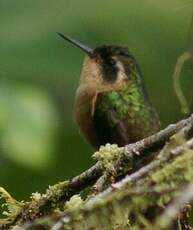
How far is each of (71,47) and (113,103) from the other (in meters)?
1.73

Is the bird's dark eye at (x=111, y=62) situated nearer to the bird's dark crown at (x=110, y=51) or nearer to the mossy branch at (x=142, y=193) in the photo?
the bird's dark crown at (x=110, y=51)

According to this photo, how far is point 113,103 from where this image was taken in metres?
4.25

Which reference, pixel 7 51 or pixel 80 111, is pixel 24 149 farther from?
pixel 7 51

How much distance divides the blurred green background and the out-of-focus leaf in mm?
1315

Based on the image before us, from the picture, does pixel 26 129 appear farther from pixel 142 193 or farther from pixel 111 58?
pixel 111 58

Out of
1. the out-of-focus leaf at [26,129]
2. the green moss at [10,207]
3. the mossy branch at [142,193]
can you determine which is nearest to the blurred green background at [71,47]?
the out-of-focus leaf at [26,129]

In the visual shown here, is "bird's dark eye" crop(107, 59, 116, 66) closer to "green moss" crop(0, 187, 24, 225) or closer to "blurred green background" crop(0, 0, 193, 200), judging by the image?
"blurred green background" crop(0, 0, 193, 200)

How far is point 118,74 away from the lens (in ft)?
14.7

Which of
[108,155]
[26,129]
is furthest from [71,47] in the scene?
[108,155]

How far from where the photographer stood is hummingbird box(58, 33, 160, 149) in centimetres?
418

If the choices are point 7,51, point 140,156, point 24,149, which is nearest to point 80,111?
point 7,51

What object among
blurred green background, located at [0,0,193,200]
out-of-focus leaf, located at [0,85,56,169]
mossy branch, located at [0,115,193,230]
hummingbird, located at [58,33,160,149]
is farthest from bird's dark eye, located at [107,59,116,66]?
mossy branch, located at [0,115,193,230]

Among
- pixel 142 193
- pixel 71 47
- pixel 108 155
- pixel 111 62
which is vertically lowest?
pixel 142 193

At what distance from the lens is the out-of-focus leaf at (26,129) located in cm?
283
